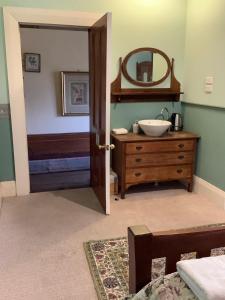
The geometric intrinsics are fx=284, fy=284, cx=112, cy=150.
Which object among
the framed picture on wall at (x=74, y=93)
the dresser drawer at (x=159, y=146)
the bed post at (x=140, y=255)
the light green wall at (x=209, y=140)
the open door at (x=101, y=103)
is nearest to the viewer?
the bed post at (x=140, y=255)

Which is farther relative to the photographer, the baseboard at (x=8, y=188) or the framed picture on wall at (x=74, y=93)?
the framed picture on wall at (x=74, y=93)

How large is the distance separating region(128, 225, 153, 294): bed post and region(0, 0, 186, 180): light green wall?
267cm

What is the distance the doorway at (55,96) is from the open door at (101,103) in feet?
5.01

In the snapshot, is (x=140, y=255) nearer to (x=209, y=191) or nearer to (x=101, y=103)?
(x=101, y=103)

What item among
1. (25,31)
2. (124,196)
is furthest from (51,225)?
(25,31)

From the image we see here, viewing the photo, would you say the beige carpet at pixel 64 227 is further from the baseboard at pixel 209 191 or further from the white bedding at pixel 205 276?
the white bedding at pixel 205 276

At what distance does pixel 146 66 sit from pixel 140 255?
296 cm

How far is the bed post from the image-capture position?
100 cm

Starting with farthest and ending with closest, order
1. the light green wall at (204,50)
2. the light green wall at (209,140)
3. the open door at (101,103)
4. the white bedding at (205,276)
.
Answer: the light green wall at (209,140) < the light green wall at (204,50) < the open door at (101,103) < the white bedding at (205,276)

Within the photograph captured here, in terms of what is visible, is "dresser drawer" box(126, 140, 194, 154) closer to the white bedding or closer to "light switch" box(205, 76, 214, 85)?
"light switch" box(205, 76, 214, 85)

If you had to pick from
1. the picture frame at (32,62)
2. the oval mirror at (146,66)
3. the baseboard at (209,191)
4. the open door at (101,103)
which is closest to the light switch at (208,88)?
the oval mirror at (146,66)

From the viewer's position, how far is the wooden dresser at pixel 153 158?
10.8ft

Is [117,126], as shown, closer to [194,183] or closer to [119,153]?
[119,153]

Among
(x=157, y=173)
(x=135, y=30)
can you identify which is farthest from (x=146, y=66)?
(x=157, y=173)
